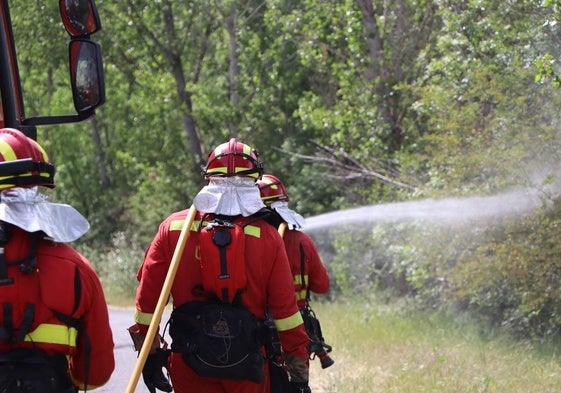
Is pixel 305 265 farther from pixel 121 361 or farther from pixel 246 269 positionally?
pixel 121 361

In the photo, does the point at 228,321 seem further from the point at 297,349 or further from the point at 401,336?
the point at 401,336

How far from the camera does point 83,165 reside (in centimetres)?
2953

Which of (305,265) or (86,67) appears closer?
(86,67)

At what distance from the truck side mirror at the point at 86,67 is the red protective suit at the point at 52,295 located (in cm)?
192

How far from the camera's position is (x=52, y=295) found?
11.4ft

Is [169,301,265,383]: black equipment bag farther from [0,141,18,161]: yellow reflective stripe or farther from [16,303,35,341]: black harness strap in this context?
[0,141,18,161]: yellow reflective stripe

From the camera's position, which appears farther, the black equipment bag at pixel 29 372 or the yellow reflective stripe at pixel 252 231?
the yellow reflective stripe at pixel 252 231

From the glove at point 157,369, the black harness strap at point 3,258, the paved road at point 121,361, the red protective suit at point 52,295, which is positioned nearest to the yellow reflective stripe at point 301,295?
the glove at point 157,369

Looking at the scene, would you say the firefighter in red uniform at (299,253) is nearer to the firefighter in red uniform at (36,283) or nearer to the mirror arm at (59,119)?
the mirror arm at (59,119)

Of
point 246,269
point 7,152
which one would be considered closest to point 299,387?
point 246,269

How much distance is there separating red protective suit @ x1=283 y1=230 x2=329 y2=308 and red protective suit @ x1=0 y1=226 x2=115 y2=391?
3.07m

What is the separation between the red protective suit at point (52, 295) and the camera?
11.4 feet

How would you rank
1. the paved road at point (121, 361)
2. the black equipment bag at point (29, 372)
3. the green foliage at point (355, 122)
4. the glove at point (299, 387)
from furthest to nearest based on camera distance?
the green foliage at point (355, 122), the paved road at point (121, 361), the glove at point (299, 387), the black equipment bag at point (29, 372)

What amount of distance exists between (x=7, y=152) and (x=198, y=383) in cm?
179
